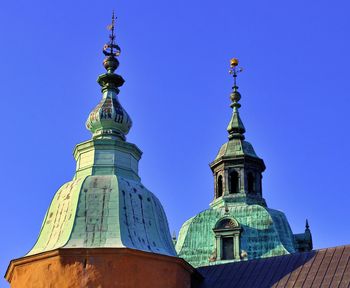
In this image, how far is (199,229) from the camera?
44844mm

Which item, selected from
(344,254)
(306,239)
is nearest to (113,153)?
(344,254)

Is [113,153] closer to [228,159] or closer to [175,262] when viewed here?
[175,262]

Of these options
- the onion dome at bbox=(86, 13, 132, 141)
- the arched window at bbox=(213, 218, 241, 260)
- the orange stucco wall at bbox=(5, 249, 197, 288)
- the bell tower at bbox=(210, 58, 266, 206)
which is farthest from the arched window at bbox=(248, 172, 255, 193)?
the orange stucco wall at bbox=(5, 249, 197, 288)

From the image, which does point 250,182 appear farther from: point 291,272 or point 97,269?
point 97,269

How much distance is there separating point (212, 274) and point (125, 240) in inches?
145

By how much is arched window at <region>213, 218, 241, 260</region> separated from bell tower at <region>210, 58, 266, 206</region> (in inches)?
85.6

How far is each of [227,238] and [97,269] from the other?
60.1 feet

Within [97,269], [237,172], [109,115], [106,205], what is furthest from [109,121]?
[237,172]

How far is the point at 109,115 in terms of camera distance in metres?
31.4

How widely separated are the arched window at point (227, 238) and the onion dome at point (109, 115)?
43.0 ft

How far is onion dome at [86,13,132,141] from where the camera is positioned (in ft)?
103

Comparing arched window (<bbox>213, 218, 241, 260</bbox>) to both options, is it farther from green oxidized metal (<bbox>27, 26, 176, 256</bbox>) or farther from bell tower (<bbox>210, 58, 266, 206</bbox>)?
green oxidized metal (<bbox>27, 26, 176, 256</bbox>)

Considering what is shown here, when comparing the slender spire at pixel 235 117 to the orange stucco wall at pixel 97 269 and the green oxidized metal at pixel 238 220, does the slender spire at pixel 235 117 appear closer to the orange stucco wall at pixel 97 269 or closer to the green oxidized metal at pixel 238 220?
the green oxidized metal at pixel 238 220

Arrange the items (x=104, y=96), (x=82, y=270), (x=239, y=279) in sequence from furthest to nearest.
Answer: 1. (x=104, y=96)
2. (x=239, y=279)
3. (x=82, y=270)
